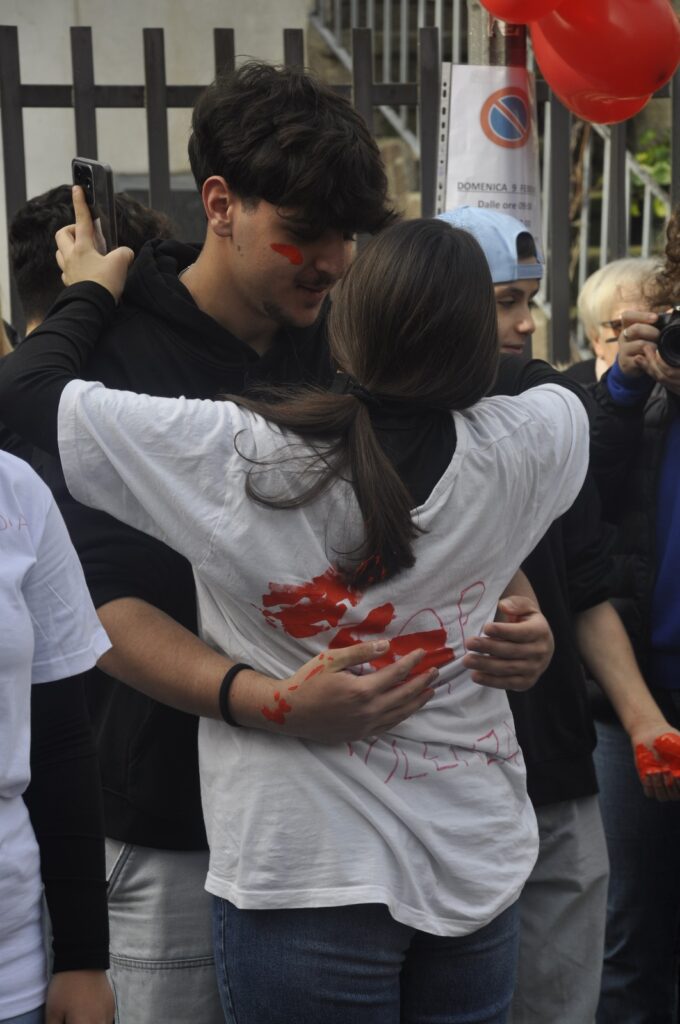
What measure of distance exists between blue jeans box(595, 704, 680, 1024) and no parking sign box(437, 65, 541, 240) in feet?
4.75

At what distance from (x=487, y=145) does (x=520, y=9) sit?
1.32ft

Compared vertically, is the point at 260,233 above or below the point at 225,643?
above

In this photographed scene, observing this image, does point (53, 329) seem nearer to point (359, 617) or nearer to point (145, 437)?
point (145, 437)

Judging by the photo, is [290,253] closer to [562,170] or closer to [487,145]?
[487,145]

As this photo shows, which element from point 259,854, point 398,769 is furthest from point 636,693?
point 259,854

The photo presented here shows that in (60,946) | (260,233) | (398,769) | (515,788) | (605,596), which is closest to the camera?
(60,946)

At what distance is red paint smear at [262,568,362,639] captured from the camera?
5.43 ft

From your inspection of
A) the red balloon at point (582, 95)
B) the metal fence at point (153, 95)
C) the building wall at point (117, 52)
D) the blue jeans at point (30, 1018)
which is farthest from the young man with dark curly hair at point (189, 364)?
the building wall at point (117, 52)

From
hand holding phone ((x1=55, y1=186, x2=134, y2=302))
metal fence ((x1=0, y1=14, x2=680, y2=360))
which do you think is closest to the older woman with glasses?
metal fence ((x1=0, y1=14, x2=680, y2=360))

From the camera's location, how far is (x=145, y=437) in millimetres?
1617

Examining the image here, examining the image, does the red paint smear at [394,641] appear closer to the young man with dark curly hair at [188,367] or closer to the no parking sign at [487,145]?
the young man with dark curly hair at [188,367]

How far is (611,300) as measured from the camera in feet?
12.3

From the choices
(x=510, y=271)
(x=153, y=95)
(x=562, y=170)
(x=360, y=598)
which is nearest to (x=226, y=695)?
(x=360, y=598)

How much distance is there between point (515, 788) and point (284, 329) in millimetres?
812
